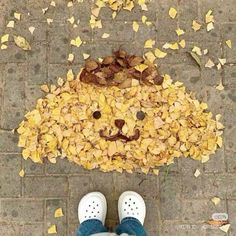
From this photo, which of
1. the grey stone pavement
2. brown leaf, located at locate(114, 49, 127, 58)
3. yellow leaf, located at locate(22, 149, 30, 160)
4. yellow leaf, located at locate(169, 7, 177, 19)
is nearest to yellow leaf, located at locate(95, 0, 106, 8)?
the grey stone pavement

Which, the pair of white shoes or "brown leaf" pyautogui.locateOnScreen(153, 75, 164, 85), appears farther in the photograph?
"brown leaf" pyautogui.locateOnScreen(153, 75, 164, 85)

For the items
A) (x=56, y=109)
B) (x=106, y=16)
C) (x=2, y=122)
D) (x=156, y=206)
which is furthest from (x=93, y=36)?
(x=156, y=206)

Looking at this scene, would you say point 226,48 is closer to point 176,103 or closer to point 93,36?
point 176,103

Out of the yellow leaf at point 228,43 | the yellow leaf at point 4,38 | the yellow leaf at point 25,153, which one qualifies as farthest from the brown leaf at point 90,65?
the yellow leaf at point 228,43

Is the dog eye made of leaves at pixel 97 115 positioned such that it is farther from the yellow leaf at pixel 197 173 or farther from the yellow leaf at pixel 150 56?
the yellow leaf at pixel 197 173

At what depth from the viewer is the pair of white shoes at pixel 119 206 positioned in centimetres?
388

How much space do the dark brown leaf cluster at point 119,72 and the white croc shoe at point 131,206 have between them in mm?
730

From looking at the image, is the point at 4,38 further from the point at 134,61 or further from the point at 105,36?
the point at 134,61

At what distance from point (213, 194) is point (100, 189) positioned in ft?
2.46

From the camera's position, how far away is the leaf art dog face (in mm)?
3932

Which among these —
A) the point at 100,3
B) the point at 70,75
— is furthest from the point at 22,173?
the point at 100,3

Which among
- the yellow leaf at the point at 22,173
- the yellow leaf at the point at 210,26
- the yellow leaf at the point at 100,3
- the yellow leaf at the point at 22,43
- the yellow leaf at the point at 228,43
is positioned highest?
the yellow leaf at the point at 100,3

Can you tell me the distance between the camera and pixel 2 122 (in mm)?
3994

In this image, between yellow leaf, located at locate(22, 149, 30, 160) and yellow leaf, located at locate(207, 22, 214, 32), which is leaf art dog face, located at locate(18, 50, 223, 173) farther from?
yellow leaf, located at locate(207, 22, 214, 32)
